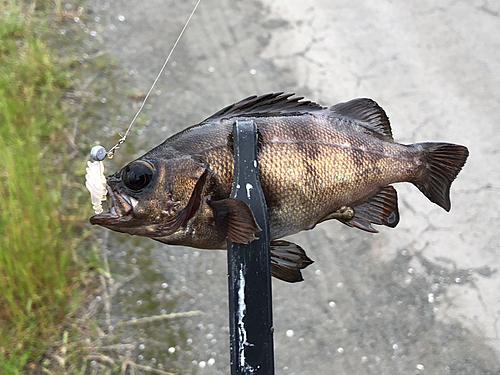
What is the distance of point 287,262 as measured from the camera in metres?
0.99

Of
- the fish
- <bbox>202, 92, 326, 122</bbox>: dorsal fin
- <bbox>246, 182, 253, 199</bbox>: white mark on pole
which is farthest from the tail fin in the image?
<bbox>246, 182, 253, 199</bbox>: white mark on pole

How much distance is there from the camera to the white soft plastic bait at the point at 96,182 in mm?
874

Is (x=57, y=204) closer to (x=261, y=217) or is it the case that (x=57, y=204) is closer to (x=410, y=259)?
(x=261, y=217)

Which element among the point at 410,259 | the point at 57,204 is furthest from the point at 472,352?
the point at 57,204

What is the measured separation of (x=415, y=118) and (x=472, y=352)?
1366 mm

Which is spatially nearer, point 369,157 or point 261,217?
point 261,217

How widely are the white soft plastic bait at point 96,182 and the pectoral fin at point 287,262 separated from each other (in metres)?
0.39

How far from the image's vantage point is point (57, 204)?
214 centimetres

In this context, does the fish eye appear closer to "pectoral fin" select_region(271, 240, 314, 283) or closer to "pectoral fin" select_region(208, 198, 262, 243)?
"pectoral fin" select_region(208, 198, 262, 243)

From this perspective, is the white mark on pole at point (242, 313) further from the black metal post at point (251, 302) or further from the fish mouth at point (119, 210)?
the fish mouth at point (119, 210)

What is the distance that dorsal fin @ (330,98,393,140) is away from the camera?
1045mm

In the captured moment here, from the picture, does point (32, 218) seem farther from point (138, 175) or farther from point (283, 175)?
point (283, 175)

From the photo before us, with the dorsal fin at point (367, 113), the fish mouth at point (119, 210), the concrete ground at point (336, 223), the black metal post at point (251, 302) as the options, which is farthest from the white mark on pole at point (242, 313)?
the concrete ground at point (336, 223)

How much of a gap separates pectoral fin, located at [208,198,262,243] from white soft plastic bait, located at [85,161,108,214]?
255mm
